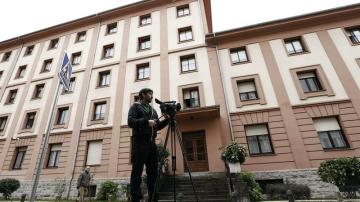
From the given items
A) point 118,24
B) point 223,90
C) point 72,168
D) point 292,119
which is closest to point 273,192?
point 292,119

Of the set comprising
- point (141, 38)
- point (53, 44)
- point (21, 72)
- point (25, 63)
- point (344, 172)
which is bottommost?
point (344, 172)

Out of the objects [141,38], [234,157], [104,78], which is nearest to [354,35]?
[234,157]

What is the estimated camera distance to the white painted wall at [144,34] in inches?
696

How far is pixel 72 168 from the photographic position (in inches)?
556

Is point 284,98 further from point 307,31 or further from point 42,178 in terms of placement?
point 42,178

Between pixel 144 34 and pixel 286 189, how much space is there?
1571 cm

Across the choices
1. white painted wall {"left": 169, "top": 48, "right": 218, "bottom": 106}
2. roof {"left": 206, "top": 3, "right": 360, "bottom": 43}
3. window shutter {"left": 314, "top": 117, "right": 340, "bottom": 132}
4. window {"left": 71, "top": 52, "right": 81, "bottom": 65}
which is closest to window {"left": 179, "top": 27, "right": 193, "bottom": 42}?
white painted wall {"left": 169, "top": 48, "right": 218, "bottom": 106}

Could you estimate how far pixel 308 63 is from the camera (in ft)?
44.7

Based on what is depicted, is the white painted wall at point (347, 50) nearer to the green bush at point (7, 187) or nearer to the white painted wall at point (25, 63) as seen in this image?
the green bush at point (7, 187)

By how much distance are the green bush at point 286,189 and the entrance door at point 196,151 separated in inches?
143

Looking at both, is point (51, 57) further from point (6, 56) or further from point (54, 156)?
point (54, 156)

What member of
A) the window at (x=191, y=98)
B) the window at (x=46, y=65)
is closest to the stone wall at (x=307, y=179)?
the window at (x=191, y=98)

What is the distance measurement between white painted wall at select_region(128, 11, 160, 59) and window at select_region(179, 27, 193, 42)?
1.97m

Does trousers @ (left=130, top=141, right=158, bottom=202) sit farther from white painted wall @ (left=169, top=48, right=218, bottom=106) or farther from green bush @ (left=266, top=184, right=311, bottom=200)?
white painted wall @ (left=169, top=48, right=218, bottom=106)
